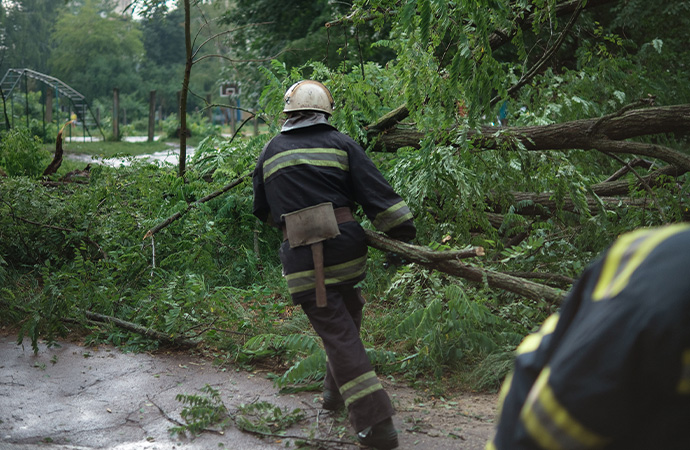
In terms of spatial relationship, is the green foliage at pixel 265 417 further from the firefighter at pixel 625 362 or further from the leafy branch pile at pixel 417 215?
the firefighter at pixel 625 362

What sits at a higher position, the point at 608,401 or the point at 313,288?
the point at 608,401

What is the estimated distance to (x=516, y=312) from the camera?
5184mm

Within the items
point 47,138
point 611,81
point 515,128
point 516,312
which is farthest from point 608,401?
point 47,138

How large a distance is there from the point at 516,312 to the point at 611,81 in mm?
3690

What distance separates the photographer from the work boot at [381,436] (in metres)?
3.58

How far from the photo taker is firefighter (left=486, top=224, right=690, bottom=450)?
0.91 m

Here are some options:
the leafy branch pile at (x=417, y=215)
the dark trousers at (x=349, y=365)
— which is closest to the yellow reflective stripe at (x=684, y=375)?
the leafy branch pile at (x=417, y=215)

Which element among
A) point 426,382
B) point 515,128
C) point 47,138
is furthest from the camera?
point 47,138

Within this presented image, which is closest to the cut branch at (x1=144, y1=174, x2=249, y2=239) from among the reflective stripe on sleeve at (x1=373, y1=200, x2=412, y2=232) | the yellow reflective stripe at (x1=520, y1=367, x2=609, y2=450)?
the reflective stripe on sleeve at (x1=373, y1=200, x2=412, y2=232)

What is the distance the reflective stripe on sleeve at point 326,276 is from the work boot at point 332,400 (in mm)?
675

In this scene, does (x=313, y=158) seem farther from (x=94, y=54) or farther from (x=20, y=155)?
(x=94, y=54)

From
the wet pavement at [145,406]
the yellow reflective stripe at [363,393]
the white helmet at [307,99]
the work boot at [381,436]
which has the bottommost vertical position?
the wet pavement at [145,406]

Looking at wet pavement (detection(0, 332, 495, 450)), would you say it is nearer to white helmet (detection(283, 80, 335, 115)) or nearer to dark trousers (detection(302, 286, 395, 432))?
dark trousers (detection(302, 286, 395, 432))

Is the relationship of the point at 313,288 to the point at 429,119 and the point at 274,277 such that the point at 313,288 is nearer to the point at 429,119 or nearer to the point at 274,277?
the point at 429,119
